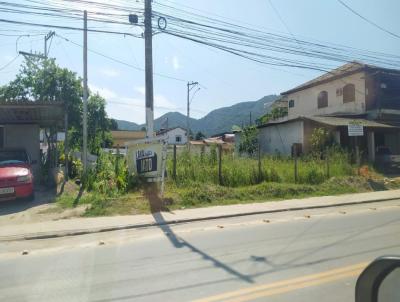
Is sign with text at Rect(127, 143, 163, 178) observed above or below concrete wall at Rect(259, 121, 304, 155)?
below

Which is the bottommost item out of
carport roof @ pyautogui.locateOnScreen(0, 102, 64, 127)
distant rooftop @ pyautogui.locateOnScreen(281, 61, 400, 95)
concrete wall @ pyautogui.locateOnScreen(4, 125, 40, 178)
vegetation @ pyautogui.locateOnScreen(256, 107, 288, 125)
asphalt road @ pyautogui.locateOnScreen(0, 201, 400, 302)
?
asphalt road @ pyautogui.locateOnScreen(0, 201, 400, 302)

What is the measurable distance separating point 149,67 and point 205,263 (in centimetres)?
901

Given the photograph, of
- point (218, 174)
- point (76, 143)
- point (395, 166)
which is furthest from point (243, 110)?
point (218, 174)

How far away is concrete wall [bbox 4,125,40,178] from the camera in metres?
18.6

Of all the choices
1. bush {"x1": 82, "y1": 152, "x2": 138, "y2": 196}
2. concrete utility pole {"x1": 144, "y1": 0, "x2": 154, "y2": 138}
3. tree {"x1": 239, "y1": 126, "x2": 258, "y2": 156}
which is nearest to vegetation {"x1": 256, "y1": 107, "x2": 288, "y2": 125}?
tree {"x1": 239, "y1": 126, "x2": 258, "y2": 156}

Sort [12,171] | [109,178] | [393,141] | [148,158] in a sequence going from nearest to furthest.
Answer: [12,171]
[148,158]
[109,178]
[393,141]

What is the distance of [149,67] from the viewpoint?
46.3 feet

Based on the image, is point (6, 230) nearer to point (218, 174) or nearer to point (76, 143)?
point (218, 174)

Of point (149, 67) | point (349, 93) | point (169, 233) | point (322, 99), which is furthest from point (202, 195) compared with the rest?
point (322, 99)

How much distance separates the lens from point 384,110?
3003cm

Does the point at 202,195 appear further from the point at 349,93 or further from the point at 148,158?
the point at 349,93

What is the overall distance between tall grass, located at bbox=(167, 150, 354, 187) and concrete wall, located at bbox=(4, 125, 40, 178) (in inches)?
240

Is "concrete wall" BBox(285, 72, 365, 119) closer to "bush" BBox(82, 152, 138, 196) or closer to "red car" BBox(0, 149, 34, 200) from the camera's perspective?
"bush" BBox(82, 152, 138, 196)

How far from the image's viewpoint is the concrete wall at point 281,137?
26666 millimetres
